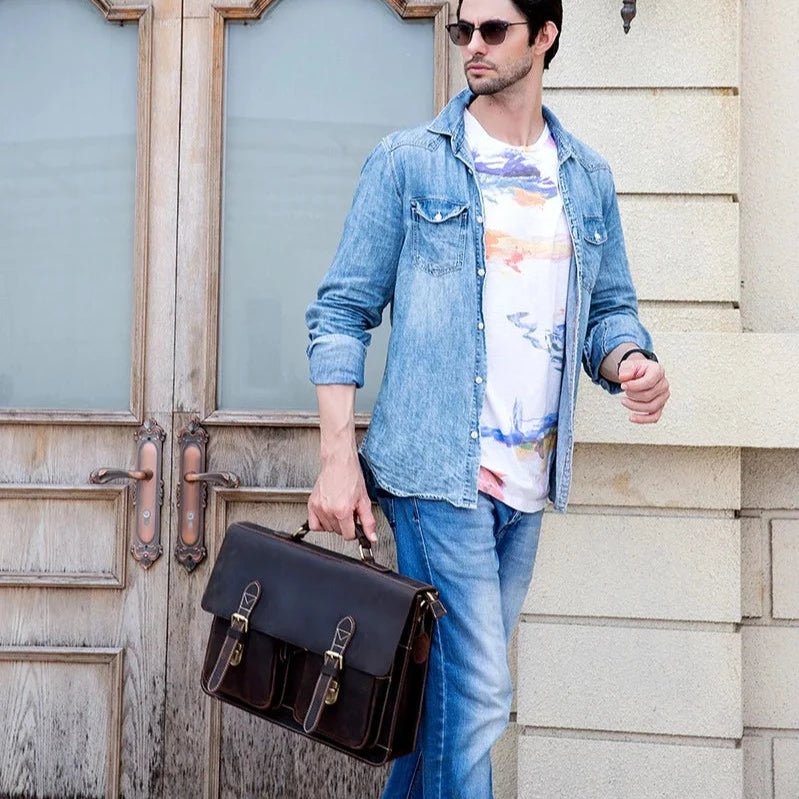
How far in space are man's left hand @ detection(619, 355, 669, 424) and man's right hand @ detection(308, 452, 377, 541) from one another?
0.53 metres

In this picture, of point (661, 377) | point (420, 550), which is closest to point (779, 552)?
point (661, 377)

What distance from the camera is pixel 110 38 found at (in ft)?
11.0

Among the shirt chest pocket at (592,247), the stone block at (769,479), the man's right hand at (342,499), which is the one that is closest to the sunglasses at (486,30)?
the shirt chest pocket at (592,247)

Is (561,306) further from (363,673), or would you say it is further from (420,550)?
(363,673)

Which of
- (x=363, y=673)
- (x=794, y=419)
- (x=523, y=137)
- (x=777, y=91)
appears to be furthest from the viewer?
(x=777, y=91)

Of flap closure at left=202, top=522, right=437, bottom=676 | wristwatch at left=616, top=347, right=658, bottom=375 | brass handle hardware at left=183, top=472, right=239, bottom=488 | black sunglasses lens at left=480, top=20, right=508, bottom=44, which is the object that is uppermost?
black sunglasses lens at left=480, top=20, right=508, bottom=44

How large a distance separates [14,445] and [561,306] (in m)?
1.92

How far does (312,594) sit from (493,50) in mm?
1079

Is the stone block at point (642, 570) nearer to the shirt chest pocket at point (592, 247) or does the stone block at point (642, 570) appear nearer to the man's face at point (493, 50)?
the shirt chest pocket at point (592, 247)

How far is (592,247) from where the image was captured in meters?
2.21

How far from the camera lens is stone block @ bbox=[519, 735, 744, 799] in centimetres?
291

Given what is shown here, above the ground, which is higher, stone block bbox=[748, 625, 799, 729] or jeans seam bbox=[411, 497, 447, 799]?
jeans seam bbox=[411, 497, 447, 799]

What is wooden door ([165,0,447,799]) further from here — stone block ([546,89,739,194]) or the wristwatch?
the wristwatch

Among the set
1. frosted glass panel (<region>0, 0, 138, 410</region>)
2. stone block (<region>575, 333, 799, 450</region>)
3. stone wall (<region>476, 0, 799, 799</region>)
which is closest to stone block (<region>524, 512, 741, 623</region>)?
stone wall (<region>476, 0, 799, 799</region>)
